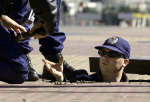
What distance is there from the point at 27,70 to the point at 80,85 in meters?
0.82

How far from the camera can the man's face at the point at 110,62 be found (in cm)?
691

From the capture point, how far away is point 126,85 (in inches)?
251

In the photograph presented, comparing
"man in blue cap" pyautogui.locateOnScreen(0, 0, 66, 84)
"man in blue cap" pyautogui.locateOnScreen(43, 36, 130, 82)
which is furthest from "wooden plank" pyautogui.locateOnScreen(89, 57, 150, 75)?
"man in blue cap" pyautogui.locateOnScreen(0, 0, 66, 84)

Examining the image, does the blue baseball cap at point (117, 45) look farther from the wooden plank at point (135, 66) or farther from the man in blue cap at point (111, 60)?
the wooden plank at point (135, 66)

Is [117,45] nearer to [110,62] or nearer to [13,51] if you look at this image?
[110,62]

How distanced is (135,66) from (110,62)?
1.25 meters

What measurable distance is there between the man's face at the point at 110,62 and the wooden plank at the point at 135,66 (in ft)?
3.54

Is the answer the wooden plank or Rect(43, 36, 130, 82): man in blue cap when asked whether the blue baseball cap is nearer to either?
Rect(43, 36, 130, 82): man in blue cap

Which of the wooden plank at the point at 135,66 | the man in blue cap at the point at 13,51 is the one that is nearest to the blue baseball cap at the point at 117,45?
the man in blue cap at the point at 13,51

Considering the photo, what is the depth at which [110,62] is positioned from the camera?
6969 mm

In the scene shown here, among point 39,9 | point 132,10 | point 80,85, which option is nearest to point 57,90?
point 80,85

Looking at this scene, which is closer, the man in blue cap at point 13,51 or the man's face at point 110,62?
the man in blue cap at point 13,51

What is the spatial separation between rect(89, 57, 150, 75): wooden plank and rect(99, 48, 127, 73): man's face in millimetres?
1079
